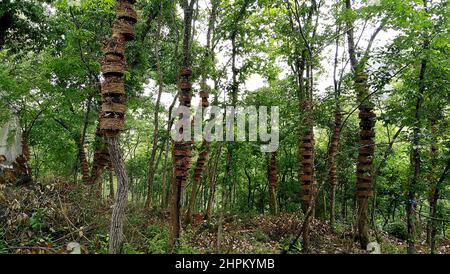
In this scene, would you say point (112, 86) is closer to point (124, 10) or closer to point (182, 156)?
point (124, 10)

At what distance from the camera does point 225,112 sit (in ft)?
29.6

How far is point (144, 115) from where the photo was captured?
1927 centimetres

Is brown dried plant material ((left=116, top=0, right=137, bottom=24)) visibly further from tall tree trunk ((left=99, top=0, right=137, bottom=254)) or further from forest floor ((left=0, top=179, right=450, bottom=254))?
forest floor ((left=0, top=179, right=450, bottom=254))

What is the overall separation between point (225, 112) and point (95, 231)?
4518mm

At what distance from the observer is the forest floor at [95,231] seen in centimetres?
635

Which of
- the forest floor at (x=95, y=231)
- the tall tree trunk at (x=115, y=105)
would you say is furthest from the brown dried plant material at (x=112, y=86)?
the forest floor at (x=95, y=231)

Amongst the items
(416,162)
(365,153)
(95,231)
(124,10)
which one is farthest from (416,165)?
(95,231)

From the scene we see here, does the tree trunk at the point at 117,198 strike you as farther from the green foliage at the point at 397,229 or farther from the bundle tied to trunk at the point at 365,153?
the green foliage at the point at 397,229

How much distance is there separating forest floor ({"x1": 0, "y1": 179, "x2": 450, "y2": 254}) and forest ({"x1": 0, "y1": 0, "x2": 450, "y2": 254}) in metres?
0.05

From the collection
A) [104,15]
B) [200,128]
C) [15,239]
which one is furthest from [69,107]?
[15,239]

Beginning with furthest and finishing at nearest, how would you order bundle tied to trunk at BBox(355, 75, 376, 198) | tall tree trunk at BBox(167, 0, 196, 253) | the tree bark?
bundle tied to trunk at BBox(355, 75, 376, 198) → tall tree trunk at BBox(167, 0, 196, 253) → the tree bark

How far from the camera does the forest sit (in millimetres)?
6148

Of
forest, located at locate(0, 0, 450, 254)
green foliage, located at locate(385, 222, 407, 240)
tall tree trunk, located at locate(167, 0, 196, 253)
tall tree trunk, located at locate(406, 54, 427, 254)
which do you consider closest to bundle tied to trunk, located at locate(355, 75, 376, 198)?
forest, located at locate(0, 0, 450, 254)
